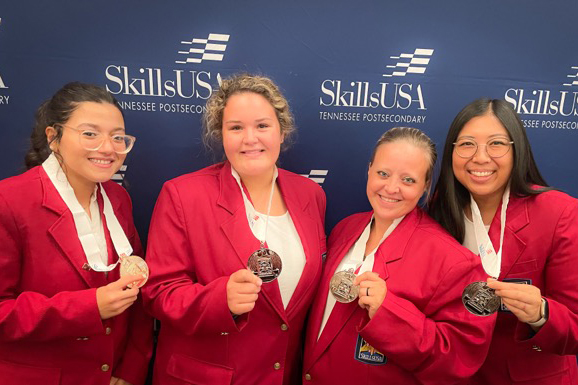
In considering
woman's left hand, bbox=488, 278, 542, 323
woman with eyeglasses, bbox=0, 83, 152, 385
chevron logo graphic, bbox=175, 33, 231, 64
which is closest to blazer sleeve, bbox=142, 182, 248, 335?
woman with eyeglasses, bbox=0, 83, 152, 385

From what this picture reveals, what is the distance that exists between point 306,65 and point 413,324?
1.70 m

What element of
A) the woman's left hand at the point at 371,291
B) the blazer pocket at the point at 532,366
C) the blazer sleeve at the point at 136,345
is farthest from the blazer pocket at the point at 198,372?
the blazer pocket at the point at 532,366

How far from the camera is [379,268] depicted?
1.86 metres

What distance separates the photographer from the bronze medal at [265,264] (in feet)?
5.77

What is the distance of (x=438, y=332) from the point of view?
1716 mm

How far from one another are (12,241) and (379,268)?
1.65 meters

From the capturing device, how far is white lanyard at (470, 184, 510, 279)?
181 centimetres

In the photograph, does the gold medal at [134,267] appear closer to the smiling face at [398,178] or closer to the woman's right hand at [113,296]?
the woman's right hand at [113,296]

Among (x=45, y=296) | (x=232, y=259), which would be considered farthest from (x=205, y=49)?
(x=45, y=296)

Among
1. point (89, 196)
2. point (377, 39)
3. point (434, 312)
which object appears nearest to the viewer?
point (434, 312)

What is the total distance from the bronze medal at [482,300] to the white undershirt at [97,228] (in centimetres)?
170

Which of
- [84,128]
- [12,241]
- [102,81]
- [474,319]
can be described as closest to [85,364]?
[12,241]

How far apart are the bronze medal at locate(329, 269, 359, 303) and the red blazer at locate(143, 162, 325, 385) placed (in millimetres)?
195

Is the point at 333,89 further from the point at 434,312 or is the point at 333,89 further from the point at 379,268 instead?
the point at 434,312
